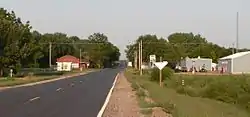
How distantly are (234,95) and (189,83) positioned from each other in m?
15.0

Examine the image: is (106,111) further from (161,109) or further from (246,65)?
(246,65)

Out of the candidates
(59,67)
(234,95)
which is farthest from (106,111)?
(59,67)

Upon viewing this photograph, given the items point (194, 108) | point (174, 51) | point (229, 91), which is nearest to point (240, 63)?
point (174, 51)

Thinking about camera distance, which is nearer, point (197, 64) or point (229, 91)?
point (229, 91)

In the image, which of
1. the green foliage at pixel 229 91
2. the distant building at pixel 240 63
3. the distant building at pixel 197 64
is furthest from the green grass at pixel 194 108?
the distant building at pixel 197 64

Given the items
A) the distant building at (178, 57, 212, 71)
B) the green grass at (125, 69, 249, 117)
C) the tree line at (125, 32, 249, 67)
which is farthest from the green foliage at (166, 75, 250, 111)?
the tree line at (125, 32, 249, 67)

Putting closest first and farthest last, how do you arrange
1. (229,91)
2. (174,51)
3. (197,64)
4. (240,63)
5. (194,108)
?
(194,108)
(229,91)
(240,63)
(197,64)
(174,51)

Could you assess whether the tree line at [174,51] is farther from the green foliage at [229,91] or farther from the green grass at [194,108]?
the green grass at [194,108]

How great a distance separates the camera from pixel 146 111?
62.9 feet

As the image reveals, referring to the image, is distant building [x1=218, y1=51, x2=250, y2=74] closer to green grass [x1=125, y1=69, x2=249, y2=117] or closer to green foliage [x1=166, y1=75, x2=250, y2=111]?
green foliage [x1=166, y1=75, x2=250, y2=111]

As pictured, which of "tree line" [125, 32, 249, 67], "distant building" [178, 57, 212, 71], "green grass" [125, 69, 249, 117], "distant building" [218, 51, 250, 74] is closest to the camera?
"green grass" [125, 69, 249, 117]

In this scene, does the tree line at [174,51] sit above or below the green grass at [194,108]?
above

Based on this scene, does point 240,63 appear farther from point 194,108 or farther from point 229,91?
point 194,108

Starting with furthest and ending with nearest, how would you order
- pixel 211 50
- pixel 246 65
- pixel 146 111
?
pixel 211 50, pixel 246 65, pixel 146 111
